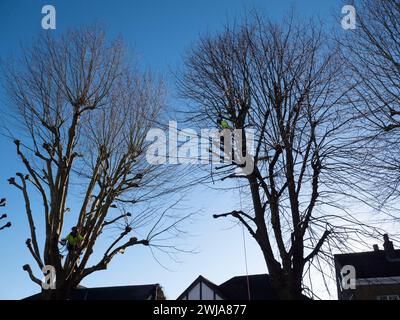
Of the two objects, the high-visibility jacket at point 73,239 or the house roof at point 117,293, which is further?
the house roof at point 117,293

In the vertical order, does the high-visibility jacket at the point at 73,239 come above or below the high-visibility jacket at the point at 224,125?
below

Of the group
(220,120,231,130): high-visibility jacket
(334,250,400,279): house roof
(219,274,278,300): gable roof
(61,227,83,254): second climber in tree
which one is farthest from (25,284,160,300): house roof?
(220,120,231,130): high-visibility jacket

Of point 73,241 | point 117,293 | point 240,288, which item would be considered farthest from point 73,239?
point 117,293

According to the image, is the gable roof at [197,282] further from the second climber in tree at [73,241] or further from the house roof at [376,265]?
the second climber in tree at [73,241]

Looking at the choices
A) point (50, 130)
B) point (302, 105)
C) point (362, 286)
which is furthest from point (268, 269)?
point (362, 286)

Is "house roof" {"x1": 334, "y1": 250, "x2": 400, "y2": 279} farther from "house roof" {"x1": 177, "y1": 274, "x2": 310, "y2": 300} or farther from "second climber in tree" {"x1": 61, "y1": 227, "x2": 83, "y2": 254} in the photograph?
"second climber in tree" {"x1": 61, "y1": 227, "x2": 83, "y2": 254}

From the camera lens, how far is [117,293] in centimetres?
2362

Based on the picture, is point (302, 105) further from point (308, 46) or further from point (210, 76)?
point (210, 76)

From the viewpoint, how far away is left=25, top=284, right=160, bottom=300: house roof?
74.4 ft

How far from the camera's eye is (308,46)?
6.35m

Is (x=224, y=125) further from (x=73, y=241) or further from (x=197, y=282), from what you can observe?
(x=197, y=282)

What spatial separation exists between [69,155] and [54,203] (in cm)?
121

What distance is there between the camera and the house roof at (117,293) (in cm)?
2269

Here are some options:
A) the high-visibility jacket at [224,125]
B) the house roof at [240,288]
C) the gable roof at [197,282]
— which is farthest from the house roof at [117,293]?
the high-visibility jacket at [224,125]
